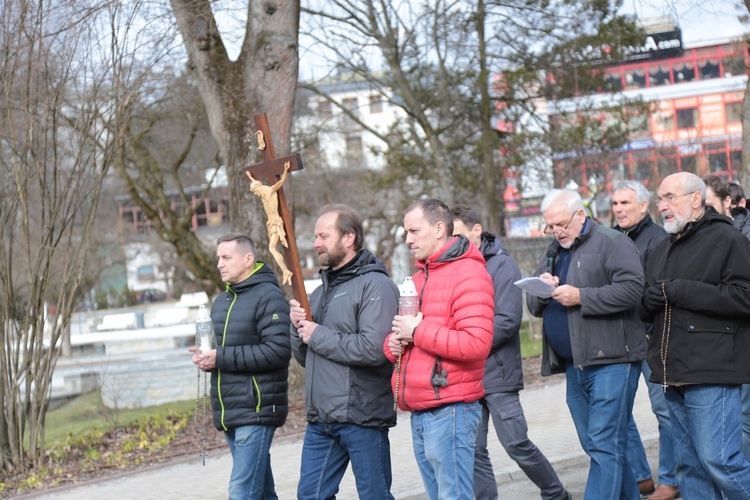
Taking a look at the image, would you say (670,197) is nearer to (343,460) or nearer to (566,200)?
(566,200)

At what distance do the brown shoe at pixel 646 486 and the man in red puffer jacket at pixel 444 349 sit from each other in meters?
2.60

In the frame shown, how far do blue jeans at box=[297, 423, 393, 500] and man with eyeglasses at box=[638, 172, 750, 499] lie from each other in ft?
5.11

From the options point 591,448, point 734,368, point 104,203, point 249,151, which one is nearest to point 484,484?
point 591,448

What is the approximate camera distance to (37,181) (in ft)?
34.4

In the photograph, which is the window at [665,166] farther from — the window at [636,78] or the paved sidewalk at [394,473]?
the window at [636,78]

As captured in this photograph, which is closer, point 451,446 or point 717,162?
point 451,446

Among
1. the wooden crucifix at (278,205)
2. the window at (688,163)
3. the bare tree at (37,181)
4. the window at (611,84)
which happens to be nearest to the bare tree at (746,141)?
the bare tree at (37,181)

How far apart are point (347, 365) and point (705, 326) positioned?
1876 millimetres

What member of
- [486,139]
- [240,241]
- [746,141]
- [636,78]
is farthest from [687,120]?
[636,78]

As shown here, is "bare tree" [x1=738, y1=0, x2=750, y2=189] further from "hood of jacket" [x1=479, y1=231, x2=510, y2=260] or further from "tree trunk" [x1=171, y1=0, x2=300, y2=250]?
"hood of jacket" [x1=479, y1=231, x2=510, y2=260]

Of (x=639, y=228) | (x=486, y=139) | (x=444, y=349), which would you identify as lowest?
(x=444, y=349)

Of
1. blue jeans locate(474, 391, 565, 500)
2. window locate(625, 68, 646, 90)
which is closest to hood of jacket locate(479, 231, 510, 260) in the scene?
blue jeans locate(474, 391, 565, 500)

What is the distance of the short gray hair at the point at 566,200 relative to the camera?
6.22 m

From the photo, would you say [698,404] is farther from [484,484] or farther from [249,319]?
[249,319]
